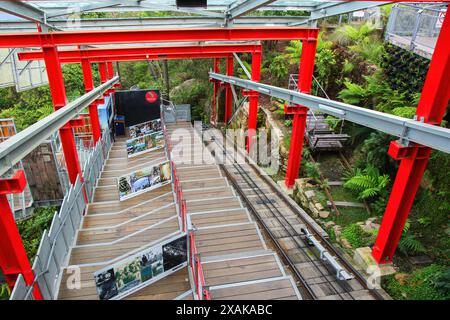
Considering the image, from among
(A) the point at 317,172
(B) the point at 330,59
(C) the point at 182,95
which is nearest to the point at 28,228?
(A) the point at 317,172

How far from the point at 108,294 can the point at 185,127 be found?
14712 millimetres

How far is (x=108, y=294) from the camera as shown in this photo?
16.8 ft

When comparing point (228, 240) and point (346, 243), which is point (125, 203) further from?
point (346, 243)

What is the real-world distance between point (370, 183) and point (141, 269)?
7227 mm

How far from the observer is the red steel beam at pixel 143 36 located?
7.54 metres

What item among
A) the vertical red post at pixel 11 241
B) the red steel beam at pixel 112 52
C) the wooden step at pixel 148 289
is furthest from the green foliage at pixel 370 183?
the vertical red post at pixel 11 241

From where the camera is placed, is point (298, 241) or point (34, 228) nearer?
point (298, 241)

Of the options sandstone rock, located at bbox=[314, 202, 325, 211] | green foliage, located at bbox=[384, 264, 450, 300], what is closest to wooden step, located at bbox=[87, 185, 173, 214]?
sandstone rock, located at bbox=[314, 202, 325, 211]

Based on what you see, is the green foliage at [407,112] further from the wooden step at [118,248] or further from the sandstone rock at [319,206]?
the wooden step at [118,248]

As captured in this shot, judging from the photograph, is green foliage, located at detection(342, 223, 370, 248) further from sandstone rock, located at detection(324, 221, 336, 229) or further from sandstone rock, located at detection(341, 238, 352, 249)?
sandstone rock, located at detection(324, 221, 336, 229)

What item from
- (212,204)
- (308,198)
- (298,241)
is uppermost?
(212,204)

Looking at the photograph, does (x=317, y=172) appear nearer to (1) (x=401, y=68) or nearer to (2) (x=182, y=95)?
(1) (x=401, y=68)

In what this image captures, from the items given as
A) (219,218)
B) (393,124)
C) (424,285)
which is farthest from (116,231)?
(424,285)

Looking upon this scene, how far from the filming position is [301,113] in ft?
34.4
